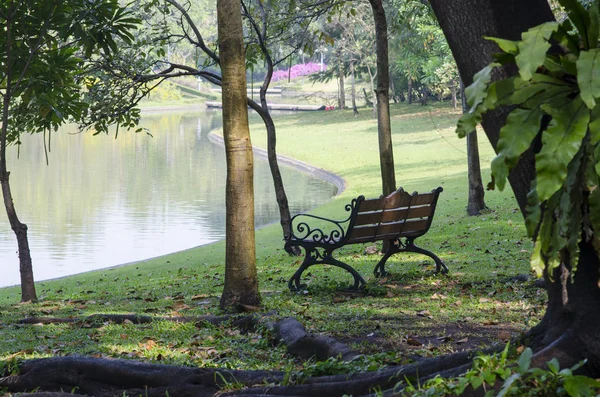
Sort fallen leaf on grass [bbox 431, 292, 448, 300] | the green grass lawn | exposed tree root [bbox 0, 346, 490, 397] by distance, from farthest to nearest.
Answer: fallen leaf on grass [bbox 431, 292, 448, 300] → the green grass lawn → exposed tree root [bbox 0, 346, 490, 397]

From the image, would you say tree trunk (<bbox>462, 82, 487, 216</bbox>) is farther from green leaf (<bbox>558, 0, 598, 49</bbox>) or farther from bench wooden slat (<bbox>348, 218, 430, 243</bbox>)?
green leaf (<bbox>558, 0, 598, 49</bbox>)

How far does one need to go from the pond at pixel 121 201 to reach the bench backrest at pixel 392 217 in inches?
174

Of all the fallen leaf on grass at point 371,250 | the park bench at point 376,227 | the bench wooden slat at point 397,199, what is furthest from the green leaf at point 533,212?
the fallen leaf on grass at point 371,250

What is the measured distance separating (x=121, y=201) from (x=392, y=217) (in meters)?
17.9

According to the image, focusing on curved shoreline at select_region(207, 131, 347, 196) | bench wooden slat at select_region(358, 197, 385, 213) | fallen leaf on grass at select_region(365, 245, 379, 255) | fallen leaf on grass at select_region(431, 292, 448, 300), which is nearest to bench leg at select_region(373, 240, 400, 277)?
bench wooden slat at select_region(358, 197, 385, 213)

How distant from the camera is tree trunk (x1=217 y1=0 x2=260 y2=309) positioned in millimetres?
7730

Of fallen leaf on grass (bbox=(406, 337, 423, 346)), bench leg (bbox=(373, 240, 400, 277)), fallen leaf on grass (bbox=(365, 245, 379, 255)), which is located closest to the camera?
fallen leaf on grass (bbox=(406, 337, 423, 346))

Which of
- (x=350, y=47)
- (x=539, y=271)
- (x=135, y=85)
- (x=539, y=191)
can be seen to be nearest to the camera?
(x=539, y=191)

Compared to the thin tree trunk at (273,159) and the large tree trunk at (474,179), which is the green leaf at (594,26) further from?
the large tree trunk at (474,179)

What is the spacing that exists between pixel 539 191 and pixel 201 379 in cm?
234

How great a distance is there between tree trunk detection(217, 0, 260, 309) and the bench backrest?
1.50 meters

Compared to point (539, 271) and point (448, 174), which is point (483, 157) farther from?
point (539, 271)

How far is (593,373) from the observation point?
145 inches

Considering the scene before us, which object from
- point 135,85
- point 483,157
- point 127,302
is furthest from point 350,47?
point 127,302
